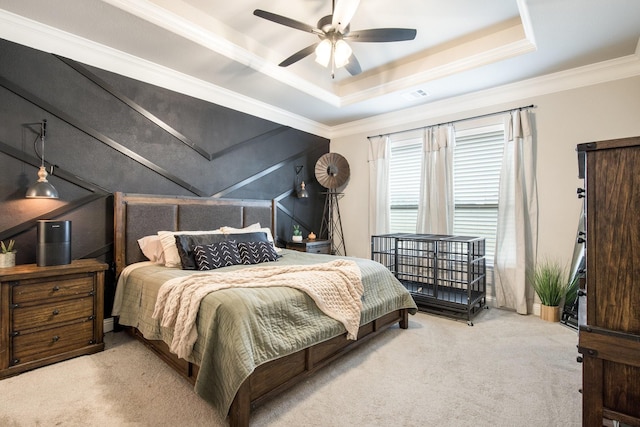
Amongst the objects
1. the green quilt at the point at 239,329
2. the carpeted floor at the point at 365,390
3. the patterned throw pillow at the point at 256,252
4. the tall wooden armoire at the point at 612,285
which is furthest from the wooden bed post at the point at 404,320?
the tall wooden armoire at the point at 612,285

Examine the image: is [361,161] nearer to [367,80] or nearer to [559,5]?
[367,80]

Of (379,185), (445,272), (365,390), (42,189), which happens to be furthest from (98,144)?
(445,272)

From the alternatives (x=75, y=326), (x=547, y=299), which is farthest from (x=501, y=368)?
(x=75, y=326)

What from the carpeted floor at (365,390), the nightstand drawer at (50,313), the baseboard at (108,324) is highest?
the nightstand drawer at (50,313)

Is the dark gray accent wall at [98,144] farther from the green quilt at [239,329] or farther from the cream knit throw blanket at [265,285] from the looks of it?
the cream knit throw blanket at [265,285]

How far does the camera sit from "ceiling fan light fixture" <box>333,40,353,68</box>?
2.51 m

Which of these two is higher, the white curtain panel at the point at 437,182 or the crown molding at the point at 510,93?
the crown molding at the point at 510,93

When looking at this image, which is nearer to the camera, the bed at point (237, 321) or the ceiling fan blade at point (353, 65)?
the bed at point (237, 321)

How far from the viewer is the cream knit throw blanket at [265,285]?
70.5 inches

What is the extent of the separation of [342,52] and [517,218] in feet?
8.83

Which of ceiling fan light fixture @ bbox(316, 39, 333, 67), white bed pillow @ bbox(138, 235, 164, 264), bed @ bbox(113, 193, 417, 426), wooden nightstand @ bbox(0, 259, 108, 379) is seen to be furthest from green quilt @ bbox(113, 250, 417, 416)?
ceiling fan light fixture @ bbox(316, 39, 333, 67)

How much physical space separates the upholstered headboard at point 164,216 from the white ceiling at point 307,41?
4.21 ft

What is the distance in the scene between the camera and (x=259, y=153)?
4.23 m

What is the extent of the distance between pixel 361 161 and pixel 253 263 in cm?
279
